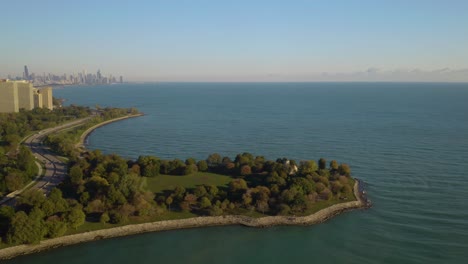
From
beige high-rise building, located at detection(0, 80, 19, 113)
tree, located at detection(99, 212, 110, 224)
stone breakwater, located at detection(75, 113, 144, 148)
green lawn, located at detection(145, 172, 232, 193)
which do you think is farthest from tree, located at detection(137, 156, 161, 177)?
beige high-rise building, located at detection(0, 80, 19, 113)

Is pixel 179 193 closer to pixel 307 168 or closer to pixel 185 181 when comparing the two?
pixel 185 181

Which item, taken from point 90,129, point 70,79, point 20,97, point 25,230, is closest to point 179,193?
point 25,230

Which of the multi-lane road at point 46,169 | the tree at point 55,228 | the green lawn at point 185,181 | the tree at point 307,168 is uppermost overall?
the tree at point 307,168

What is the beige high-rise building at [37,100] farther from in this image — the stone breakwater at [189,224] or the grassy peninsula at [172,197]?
the stone breakwater at [189,224]

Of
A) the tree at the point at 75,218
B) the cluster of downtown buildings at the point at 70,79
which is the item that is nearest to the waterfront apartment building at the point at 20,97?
the tree at the point at 75,218

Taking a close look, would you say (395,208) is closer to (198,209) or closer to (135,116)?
(198,209)

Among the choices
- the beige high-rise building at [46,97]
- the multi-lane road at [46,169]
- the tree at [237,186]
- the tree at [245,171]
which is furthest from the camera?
the beige high-rise building at [46,97]

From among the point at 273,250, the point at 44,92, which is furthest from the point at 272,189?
the point at 44,92
